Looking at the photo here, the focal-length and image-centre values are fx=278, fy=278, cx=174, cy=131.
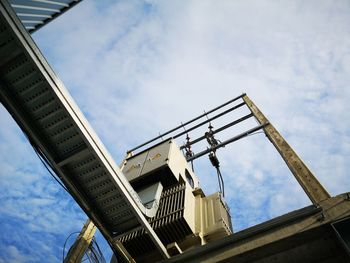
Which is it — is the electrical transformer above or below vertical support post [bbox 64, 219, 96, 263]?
below

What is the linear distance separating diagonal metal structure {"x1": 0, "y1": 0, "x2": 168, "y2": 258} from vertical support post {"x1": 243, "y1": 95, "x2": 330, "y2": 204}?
2507mm

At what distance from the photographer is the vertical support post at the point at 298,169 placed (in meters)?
4.00

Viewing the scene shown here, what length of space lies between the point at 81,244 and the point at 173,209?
73.1 inches

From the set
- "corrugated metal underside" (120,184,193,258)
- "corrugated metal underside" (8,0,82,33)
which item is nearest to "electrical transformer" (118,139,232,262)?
"corrugated metal underside" (120,184,193,258)

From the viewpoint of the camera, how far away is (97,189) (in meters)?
4.75

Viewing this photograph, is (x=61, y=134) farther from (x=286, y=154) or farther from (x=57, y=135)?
(x=286, y=154)

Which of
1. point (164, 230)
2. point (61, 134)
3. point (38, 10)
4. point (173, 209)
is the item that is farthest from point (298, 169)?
point (38, 10)

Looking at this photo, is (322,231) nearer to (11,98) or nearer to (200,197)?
(200,197)

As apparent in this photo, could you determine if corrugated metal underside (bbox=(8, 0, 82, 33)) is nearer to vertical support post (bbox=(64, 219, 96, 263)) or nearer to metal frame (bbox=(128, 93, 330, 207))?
vertical support post (bbox=(64, 219, 96, 263))

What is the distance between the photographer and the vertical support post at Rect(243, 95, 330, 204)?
13.1 feet

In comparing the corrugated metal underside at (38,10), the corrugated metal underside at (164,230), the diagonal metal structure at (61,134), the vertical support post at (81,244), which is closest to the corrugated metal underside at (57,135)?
the diagonal metal structure at (61,134)

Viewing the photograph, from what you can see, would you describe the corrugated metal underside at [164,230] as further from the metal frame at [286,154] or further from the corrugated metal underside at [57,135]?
the metal frame at [286,154]

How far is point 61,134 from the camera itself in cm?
438

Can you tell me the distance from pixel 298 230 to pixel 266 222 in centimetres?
45
